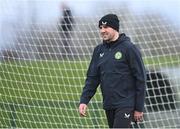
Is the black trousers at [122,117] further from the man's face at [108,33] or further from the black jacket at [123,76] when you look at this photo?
the man's face at [108,33]

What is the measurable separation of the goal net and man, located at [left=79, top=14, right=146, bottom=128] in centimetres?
295

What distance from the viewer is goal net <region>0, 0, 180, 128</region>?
299 inches

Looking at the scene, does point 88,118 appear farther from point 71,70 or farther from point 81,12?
point 81,12

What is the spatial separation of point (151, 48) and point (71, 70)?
3.75ft

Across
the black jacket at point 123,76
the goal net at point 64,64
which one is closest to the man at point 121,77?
the black jacket at point 123,76

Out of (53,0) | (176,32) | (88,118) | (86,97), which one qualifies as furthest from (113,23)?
(53,0)

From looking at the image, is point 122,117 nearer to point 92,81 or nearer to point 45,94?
point 92,81

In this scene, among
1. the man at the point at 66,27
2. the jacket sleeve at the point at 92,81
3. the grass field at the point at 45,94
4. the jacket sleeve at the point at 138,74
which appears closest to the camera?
the jacket sleeve at the point at 138,74

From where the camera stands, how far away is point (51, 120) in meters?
7.56

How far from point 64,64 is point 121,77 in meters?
3.75

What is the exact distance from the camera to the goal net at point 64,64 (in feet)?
24.9

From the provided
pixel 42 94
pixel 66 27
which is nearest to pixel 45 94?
pixel 42 94

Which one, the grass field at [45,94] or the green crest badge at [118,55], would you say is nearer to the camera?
the green crest badge at [118,55]

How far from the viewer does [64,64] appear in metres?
8.16
